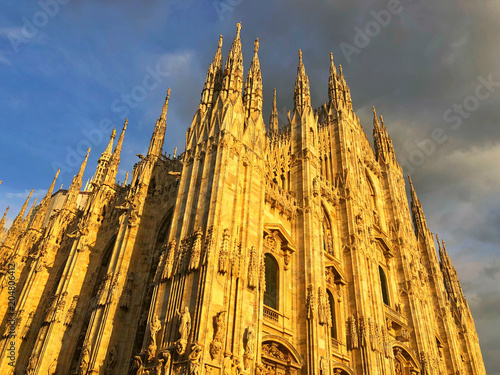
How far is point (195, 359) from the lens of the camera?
1316cm

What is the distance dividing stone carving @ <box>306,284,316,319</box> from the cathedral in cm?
5

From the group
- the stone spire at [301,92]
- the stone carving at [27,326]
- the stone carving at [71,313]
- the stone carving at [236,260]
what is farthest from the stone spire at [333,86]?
the stone carving at [27,326]

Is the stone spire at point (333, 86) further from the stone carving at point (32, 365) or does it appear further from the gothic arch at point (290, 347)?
the stone carving at point (32, 365)

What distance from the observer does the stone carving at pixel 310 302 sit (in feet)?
65.5

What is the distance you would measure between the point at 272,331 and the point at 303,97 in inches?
709

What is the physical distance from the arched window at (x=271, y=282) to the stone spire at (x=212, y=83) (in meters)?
9.02

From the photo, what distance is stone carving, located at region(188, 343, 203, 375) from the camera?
12956mm

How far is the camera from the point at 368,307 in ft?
80.6

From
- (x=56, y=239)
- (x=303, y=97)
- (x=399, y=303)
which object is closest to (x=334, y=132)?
(x=303, y=97)

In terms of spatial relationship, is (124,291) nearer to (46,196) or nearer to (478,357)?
(46,196)

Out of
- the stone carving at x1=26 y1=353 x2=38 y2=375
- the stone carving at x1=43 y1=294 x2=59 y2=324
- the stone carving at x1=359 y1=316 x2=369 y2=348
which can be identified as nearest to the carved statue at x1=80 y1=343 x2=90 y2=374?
the stone carving at x1=26 y1=353 x2=38 y2=375

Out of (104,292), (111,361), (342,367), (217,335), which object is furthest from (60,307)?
(342,367)

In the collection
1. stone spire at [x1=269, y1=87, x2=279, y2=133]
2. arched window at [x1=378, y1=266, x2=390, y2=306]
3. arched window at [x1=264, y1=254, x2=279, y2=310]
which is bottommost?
arched window at [x1=264, y1=254, x2=279, y2=310]

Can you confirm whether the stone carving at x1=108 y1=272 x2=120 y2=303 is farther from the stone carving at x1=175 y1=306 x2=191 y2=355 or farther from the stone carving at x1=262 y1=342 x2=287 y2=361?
the stone carving at x1=262 y1=342 x2=287 y2=361
